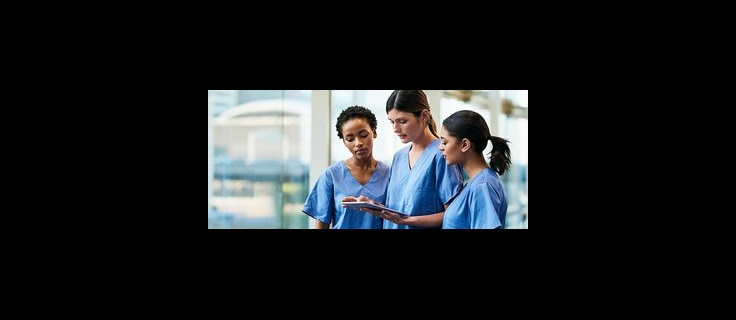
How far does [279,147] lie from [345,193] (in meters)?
0.40

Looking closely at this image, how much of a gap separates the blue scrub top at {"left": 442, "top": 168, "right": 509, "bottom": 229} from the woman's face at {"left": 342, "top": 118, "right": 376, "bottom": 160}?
47 centimetres

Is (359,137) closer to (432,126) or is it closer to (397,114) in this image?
(397,114)

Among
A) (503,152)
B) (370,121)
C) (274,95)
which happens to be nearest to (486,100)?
(503,152)

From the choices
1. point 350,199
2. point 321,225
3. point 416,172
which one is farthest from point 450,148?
point 321,225

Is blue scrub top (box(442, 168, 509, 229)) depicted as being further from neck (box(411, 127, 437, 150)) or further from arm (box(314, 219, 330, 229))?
arm (box(314, 219, 330, 229))

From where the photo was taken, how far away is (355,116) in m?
3.50

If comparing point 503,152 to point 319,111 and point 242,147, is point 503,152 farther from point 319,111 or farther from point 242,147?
point 242,147

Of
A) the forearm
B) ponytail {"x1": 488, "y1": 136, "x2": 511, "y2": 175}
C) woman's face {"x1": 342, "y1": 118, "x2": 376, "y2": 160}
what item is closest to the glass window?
woman's face {"x1": 342, "y1": 118, "x2": 376, "y2": 160}

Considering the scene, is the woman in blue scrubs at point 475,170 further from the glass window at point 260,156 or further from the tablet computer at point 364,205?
the glass window at point 260,156

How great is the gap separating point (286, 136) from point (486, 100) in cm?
97

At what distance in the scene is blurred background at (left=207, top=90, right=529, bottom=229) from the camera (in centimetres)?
353

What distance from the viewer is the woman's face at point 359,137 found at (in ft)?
11.4

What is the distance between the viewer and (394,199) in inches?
137

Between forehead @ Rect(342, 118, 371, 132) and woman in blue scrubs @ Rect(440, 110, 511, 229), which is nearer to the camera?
woman in blue scrubs @ Rect(440, 110, 511, 229)
